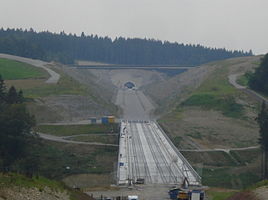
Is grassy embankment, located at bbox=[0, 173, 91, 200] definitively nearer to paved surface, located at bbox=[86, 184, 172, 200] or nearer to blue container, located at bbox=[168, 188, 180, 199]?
paved surface, located at bbox=[86, 184, 172, 200]

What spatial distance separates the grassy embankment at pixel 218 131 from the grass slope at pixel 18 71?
40441 millimetres

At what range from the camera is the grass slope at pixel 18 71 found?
117 metres

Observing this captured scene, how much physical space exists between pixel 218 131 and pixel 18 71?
6615 cm

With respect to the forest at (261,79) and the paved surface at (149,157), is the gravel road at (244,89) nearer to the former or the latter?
the forest at (261,79)

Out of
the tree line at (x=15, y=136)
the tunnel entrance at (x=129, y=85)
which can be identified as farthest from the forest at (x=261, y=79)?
the tunnel entrance at (x=129, y=85)

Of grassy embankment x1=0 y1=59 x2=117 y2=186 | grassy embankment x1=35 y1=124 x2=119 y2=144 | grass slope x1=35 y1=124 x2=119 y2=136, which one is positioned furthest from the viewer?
grass slope x1=35 y1=124 x2=119 y2=136

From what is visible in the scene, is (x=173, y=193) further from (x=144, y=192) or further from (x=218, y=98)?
(x=218, y=98)

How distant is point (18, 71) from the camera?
12450cm

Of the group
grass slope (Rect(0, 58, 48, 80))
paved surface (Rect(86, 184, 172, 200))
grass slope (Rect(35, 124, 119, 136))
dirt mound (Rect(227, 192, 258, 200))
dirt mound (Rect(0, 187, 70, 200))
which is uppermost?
grass slope (Rect(0, 58, 48, 80))

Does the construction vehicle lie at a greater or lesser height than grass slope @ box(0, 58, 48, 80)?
lesser

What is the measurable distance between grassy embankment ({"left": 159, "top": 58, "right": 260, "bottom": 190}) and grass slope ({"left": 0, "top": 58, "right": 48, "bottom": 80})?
1592 inches

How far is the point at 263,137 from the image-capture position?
179ft

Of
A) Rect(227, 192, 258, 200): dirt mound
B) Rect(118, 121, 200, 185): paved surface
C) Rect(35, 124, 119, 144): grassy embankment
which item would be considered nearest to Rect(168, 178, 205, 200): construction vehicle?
Rect(227, 192, 258, 200): dirt mound

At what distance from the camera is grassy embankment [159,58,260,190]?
55.6 m
